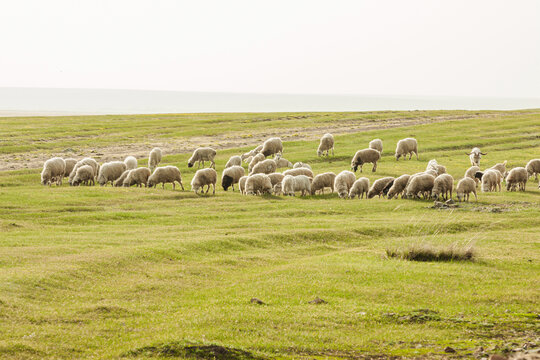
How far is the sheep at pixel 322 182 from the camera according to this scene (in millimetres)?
31808

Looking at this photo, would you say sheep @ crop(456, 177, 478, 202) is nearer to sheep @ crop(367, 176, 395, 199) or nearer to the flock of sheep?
the flock of sheep

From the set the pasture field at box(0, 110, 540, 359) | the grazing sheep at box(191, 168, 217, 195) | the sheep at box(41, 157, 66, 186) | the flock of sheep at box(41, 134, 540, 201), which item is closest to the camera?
the pasture field at box(0, 110, 540, 359)

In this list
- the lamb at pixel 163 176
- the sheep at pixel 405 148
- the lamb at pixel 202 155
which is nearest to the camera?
the lamb at pixel 163 176

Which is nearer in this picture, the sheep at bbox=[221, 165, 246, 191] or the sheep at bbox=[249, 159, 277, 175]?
the sheep at bbox=[221, 165, 246, 191]

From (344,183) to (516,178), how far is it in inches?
366

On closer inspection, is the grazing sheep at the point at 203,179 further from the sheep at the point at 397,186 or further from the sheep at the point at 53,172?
the sheep at the point at 397,186

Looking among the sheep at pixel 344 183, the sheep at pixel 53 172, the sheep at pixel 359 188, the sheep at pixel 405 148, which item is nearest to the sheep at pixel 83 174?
the sheep at pixel 53 172

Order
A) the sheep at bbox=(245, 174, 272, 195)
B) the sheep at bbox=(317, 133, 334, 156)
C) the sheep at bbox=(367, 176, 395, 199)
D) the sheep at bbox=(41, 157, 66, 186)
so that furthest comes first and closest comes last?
the sheep at bbox=(317, 133, 334, 156) → the sheep at bbox=(41, 157, 66, 186) → the sheep at bbox=(367, 176, 395, 199) → the sheep at bbox=(245, 174, 272, 195)

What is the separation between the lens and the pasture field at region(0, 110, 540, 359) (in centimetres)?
1064

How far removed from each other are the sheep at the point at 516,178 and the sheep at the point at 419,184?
18.6 feet

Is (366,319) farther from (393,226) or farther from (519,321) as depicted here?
(393,226)

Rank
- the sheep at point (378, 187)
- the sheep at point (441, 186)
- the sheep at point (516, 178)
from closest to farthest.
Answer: the sheep at point (441, 186) → the sheep at point (378, 187) → the sheep at point (516, 178)

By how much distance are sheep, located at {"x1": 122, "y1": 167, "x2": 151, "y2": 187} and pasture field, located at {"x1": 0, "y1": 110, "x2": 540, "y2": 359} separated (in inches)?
89.7

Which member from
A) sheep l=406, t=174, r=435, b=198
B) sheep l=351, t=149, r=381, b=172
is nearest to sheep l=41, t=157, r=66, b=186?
sheep l=351, t=149, r=381, b=172
